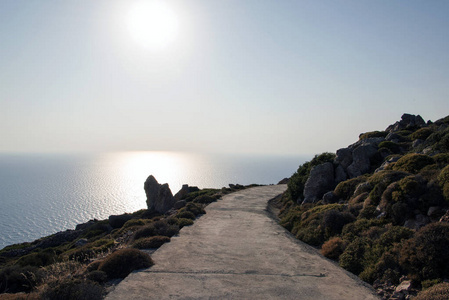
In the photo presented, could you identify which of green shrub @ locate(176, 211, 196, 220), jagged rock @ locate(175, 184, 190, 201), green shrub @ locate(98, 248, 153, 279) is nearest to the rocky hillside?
green shrub @ locate(176, 211, 196, 220)

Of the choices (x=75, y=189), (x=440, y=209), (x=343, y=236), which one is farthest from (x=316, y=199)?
(x=75, y=189)

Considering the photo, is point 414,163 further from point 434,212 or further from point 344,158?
point 344,158

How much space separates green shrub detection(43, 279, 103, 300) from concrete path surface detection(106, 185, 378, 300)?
1.73 ft

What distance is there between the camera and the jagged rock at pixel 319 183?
21719 millimetres

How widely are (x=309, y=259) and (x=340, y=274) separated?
158 centimetres

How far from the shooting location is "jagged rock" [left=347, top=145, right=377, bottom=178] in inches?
859

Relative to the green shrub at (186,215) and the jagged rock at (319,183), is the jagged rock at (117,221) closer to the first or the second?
the green shrub at (186,215)

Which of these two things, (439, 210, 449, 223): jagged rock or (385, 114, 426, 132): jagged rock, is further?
(385, 114, 426, 132): jagged rock

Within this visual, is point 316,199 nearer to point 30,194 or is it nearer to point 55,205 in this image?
point 55,205

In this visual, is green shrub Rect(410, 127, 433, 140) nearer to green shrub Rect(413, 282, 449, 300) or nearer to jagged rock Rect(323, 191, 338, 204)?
jagged rock Rect(323, 191, 338, 204)

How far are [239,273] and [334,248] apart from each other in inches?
185

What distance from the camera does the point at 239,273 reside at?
28.1 feet

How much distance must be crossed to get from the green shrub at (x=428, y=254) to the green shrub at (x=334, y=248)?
3.00 m

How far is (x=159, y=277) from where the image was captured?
8094 mm
